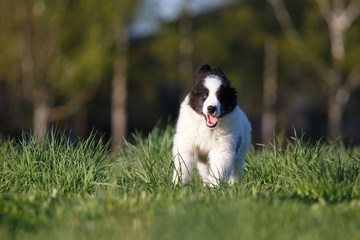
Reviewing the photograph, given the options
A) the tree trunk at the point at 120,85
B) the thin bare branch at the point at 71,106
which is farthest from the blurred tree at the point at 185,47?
the thin bare branch at the point at 71,106

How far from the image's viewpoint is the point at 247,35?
68.6ft

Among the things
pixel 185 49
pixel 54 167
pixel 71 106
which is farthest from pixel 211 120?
pixel 185 49

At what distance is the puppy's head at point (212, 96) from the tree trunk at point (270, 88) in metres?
15.9

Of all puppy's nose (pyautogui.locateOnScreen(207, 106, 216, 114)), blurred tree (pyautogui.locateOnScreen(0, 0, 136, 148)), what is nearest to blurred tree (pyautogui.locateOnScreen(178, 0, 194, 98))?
blurred tree (pyautogui.locateOnScreen(0, 0, 136, 148))

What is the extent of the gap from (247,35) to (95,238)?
61.5 feet

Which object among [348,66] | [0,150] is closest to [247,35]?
[348,66]

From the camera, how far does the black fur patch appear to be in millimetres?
5045

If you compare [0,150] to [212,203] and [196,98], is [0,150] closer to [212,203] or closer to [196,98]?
[196,98]

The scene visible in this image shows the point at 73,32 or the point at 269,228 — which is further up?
the point at 73,32

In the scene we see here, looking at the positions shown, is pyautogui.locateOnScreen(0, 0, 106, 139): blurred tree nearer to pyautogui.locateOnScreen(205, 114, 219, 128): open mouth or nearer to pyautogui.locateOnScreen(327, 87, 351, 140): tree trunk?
pyautogui.locateOnScreen(327, 87, 351, 140): tree trunk

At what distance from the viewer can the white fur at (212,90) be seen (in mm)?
4816

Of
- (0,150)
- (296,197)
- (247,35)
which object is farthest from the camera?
(247,35)

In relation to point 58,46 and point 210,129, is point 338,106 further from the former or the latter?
point 210,129

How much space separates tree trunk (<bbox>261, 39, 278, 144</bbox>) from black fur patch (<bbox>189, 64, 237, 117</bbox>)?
15895mm
